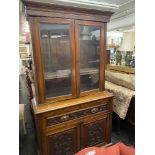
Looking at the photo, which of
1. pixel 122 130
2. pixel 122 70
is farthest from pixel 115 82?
pixel 122 130

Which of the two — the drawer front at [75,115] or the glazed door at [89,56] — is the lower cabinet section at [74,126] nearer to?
the drawer front at [75,115]

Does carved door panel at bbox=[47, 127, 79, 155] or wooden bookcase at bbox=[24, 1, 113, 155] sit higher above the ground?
wooden bookcase at bbox=[24, 1, 113, 155]

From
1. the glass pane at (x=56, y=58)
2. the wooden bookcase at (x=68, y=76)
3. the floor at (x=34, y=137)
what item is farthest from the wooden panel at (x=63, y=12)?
the floor at (x=34, y=137)

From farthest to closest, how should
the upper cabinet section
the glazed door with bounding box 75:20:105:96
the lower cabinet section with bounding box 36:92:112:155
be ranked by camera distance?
the glazed door with bounding box 75:20:105:96, the lower cabinet section with bounding box 36:92:112:155, the upper cabinet section

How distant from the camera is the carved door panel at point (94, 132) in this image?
→ 1.88m

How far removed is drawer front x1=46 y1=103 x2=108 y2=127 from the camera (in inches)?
64.4

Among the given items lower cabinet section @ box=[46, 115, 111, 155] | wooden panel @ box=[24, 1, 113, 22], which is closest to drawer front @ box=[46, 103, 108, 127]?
lower cabinet section @ box=[46, 115, 111, 155]

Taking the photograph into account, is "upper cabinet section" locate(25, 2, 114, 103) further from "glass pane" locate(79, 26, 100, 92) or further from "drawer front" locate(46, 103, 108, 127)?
"drawer front" locate(46, 103, 108, 127)

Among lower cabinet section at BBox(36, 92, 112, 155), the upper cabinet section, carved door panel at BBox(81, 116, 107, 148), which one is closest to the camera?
the upper cabinet section

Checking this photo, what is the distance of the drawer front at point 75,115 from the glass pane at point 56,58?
0.27m

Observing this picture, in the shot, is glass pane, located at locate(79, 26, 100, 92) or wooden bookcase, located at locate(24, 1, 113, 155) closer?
wooden bookcase, located at locate(24, 1, 113, 155)
